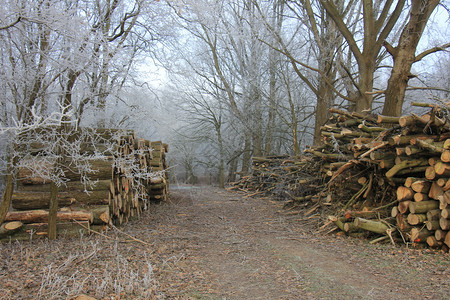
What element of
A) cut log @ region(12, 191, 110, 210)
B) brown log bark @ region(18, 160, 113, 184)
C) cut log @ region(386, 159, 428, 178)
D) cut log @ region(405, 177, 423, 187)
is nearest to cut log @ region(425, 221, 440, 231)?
cut log @ region(405, 177, 423, 187)

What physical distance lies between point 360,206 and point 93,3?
20.9 ft

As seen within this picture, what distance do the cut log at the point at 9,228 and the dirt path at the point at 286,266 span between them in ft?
7.17

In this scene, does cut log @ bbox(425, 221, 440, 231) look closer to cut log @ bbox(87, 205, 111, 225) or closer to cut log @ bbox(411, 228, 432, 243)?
cut log @ bbox(411, 228, 432, 243)

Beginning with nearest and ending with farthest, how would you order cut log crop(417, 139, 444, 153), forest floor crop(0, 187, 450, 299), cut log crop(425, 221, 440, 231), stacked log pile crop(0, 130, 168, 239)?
forest floor crop(0, 187, 450, 299) < cut log crop(417, 139, 444, 153) < cut log crop(425, 221, 440, 231) < stacked log pile crop(0, 130, 168, 239)

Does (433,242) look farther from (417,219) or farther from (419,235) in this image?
(417,219)

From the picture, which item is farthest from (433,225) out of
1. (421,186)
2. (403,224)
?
(421,186)

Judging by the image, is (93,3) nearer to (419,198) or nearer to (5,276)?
(5,276)

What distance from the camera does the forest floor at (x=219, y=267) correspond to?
11.4 feet

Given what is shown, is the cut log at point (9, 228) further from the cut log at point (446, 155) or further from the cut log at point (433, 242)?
the cut log at point (446, 155)

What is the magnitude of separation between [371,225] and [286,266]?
2027 millimetres

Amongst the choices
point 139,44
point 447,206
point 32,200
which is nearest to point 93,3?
point 139,44

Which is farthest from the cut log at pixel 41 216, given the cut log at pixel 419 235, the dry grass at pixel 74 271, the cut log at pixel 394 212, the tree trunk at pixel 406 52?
the tree trunk at pixel 406 52

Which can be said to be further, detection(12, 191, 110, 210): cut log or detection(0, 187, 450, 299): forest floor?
detection(12, 191, 110, 210): cut log

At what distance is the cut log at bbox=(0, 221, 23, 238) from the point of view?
17.3ft
